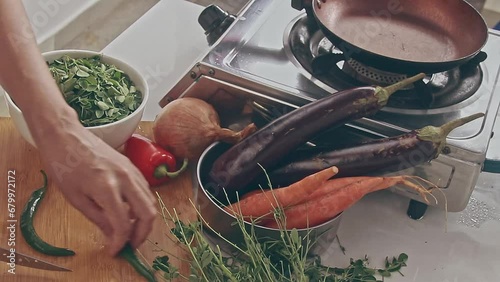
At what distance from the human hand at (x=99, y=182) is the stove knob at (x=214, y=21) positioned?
459 mm

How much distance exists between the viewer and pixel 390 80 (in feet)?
3.59

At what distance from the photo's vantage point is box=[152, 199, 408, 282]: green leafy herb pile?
0.83m

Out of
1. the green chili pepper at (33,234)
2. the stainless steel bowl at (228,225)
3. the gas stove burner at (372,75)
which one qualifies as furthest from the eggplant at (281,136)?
the green chili pepper at (33,234)

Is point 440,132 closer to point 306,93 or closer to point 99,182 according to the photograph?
point 306,93

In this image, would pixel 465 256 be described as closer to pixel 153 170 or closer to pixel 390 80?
pixel 390 80

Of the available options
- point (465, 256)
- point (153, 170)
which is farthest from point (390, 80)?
point (153, 170)

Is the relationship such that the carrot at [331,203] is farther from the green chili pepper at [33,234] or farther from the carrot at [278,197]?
the green chili pepper at [33,234]

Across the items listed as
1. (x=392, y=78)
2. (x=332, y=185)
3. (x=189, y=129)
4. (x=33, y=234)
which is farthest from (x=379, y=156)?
(x=33, y=234)

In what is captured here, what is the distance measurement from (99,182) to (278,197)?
0.27 meters

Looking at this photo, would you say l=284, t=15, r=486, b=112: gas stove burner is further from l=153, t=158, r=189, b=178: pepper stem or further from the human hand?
the human hand

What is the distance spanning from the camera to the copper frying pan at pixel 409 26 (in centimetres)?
114

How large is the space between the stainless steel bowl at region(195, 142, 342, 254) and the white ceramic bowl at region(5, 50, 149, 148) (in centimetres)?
13

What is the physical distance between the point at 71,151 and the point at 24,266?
21 centimetres

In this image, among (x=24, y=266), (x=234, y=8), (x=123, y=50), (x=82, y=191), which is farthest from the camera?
(x=234, y=8)
